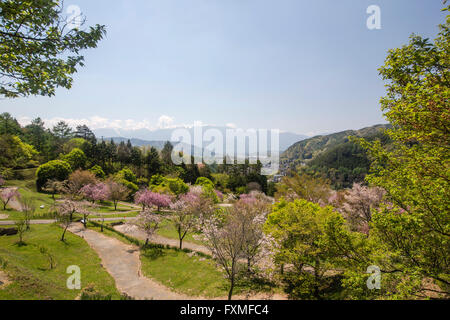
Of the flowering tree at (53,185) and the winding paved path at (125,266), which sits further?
the flowering tree at (53,185)

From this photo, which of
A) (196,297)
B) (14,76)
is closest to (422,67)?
(14,76)

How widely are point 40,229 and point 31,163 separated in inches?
1683

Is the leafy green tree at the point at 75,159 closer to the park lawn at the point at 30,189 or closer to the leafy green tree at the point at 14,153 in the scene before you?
the park lawn at the point at 30,189

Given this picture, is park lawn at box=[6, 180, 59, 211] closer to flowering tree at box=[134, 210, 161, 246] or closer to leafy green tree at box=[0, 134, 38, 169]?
leafy green tree at box=[0, 134, 38, 169]

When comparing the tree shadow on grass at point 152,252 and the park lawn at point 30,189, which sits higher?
the park lawn at point 30,189

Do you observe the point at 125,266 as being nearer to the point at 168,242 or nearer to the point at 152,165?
the point at 168,242

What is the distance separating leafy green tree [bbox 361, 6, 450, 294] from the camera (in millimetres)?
5246

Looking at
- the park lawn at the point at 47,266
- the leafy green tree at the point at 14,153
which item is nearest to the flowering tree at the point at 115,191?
the park lawn at the point at 47,266

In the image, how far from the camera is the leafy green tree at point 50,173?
125 feet

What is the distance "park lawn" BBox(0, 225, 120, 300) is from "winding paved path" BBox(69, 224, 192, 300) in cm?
71

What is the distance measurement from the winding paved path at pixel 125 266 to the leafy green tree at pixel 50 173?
22.3 meters

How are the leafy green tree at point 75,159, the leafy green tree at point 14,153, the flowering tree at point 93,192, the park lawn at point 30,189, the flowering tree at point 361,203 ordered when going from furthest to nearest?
the leafy green tree at point 75,159, the leafy green tree at point 14,153, the park lawn at point 30,189, the flowering tree at point 93,192, the flowering tree at point 361,203

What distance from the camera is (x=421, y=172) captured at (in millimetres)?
5453
